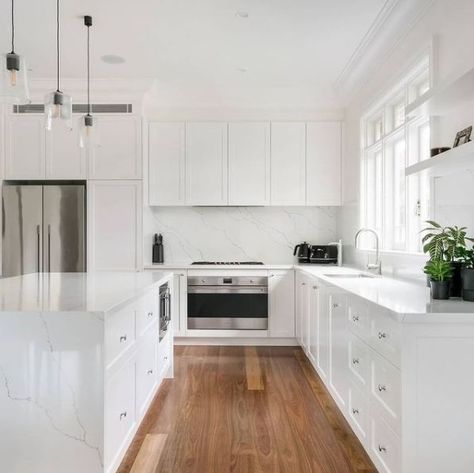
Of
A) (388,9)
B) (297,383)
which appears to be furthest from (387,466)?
(388,9)

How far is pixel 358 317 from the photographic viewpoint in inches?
92.4

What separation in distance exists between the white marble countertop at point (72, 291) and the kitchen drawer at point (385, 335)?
3.98 feet

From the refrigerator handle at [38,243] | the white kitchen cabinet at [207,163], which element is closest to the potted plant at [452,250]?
the white kitchen cabinet at [207,163]

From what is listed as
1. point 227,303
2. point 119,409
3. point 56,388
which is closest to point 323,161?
point 227,303

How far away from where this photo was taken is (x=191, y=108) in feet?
15.8

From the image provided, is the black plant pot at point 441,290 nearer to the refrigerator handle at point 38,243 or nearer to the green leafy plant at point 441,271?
the green leafy plant at point 441,271

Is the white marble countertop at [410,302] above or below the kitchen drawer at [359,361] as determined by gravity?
above

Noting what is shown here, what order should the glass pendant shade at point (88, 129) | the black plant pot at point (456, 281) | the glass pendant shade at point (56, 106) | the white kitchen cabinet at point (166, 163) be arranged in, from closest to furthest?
the black plant pot at point (456, 281) < the glass pendant shade at point (56, 106) < the glass pendant shade at point (88, 129) < the white kitchen cabinet at point (166, 163)

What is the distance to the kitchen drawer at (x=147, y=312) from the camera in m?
2.45

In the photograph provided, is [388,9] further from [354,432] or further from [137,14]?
[354,432]

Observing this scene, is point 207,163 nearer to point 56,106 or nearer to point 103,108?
point 103,108

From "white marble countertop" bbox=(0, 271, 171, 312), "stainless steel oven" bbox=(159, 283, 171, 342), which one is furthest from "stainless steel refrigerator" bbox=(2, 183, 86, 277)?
"stainless steel oven" bbox=(159, 283, 171, 342)

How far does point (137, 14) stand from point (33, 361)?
2.46m

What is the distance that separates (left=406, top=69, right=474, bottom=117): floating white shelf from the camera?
6.46 feet
